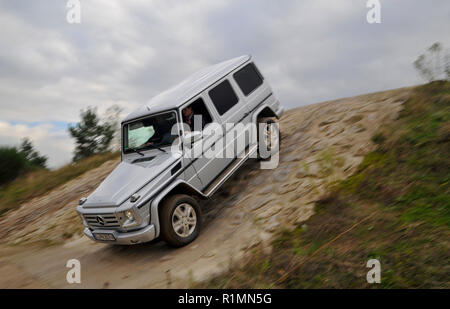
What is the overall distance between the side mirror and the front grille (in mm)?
1517

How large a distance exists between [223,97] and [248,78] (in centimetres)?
96

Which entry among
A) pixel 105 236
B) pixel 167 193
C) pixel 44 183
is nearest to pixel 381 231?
pixel 167 193

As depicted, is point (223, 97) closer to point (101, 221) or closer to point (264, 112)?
point (264, 112)

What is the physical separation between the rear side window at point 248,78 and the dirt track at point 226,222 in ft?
5.05

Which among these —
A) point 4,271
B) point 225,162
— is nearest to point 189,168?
point 225,162

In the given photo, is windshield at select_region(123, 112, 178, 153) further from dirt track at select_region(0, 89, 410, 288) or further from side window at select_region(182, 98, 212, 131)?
dirt track at select_region(0, 89, 410, 288)

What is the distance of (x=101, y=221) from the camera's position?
432 cm

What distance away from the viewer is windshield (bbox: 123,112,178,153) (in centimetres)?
500

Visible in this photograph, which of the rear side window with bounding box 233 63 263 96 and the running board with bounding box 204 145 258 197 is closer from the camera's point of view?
the running board with bounding box 204 145 258 197

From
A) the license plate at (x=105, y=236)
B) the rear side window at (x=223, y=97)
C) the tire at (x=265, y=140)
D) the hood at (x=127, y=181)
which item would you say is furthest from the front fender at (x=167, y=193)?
the tire at (x=265, y=140)

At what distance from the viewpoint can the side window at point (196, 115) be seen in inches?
199

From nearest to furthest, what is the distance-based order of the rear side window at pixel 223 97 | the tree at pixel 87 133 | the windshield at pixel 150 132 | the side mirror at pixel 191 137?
the side mirror at pixel 191 137, the windshield at pixel 150 132, the rear side window at pixel 223 97, the tree at pixel 87 133

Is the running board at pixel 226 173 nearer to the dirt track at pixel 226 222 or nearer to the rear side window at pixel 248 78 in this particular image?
the dirt track at pixel 226 222

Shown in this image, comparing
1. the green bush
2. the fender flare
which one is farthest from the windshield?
the green bush
